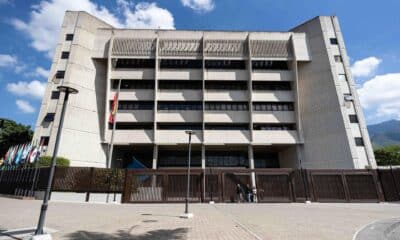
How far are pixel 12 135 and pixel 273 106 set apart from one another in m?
45.0

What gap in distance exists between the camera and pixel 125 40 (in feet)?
111

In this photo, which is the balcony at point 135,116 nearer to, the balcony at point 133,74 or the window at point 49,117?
the balcony at point 133,74

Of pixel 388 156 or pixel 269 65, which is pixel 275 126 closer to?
pixel 269 65

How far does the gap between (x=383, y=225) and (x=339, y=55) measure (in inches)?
1213

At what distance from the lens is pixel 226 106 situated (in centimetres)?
3356

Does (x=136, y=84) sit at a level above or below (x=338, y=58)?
below

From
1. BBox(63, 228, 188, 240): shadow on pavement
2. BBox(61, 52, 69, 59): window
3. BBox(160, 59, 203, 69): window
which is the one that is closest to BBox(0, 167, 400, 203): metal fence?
BBox(63, 228, 188, 240): shadow on pavement

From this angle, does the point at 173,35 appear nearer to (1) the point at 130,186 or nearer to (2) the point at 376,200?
(1) the point at 130,186

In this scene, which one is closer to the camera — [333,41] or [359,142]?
[359,142]

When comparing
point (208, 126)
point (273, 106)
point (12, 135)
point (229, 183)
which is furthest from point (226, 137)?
point (12, 135)

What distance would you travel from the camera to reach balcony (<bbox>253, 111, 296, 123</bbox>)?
107 feet

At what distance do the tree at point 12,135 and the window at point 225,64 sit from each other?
35.5m

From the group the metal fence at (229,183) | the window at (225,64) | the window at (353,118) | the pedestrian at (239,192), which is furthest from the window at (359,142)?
the pedestrian at (239,192)

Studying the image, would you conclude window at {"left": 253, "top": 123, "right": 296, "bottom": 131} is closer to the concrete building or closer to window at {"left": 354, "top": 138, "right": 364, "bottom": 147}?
the concrete building
